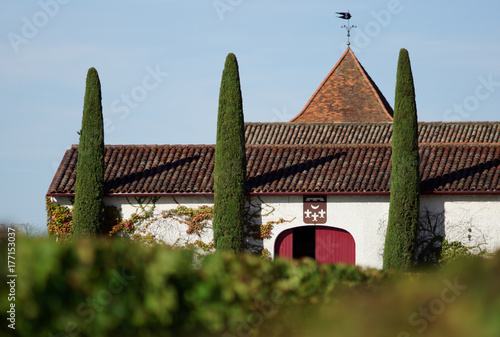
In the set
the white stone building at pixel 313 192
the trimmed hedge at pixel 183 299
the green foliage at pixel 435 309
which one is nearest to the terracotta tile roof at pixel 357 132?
the white stone building at pixel 313 192

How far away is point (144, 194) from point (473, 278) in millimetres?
20601

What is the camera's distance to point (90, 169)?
2359 cm

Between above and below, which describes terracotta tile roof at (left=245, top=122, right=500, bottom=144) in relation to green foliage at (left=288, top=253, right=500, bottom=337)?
above

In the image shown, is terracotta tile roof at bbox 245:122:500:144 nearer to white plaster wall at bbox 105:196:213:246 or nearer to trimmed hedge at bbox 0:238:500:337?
white plaster wall at bbox 105:196:213:246

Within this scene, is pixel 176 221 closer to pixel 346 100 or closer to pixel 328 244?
pixel 328 244

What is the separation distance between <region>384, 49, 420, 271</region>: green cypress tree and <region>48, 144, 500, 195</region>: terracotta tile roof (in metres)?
0.94

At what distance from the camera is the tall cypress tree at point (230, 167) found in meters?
22.8

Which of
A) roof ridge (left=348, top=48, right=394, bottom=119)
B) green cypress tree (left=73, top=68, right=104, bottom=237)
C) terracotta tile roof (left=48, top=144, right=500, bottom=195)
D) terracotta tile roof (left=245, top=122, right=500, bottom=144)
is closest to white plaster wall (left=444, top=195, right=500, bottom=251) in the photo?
terracotta tile roof (left=48, top=144, right=500, bottom=195)

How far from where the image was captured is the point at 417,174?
22.7 metres

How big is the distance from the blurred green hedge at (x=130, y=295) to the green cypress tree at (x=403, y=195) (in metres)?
16.8

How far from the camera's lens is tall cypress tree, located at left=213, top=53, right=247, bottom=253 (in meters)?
22.8

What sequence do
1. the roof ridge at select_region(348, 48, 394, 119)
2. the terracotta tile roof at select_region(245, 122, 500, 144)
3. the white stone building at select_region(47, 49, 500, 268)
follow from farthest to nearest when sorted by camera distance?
the roof ridge at select_region(348, 48, 394, 119), the terracotta tile roof at select_region(245, 122, 500, 144), the white stone building at select_region(47, 49, 500, 268)

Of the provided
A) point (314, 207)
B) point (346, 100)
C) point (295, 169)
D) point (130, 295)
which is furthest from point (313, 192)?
point (346, 100)

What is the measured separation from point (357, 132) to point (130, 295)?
36.0 meters
